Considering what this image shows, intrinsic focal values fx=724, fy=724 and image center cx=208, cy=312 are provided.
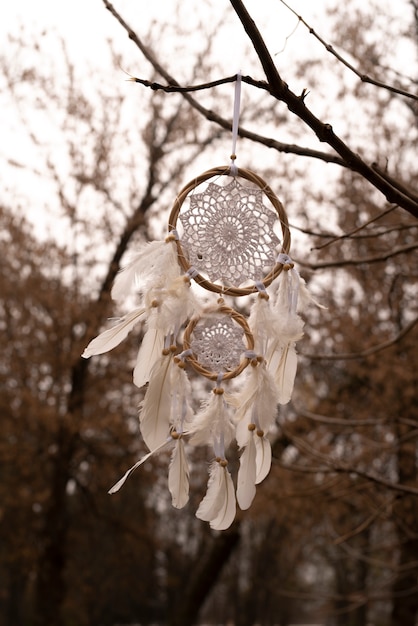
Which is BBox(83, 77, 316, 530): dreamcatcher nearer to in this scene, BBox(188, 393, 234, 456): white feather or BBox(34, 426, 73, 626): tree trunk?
BBox(188, 393, 234, 456): white feather

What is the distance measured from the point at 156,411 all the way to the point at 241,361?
10.2 inches

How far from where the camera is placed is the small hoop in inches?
71.8

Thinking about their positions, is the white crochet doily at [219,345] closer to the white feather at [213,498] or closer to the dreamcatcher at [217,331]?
the dreamcatcher at [217,331]

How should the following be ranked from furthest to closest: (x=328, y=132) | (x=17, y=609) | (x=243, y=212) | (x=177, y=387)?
(x=17, y=609) → (x=243, y=212) → (x=177, y=387) → (x=328, y=132)

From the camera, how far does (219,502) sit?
1.75 m

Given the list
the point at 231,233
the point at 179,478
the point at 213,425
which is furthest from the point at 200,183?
the point at 179,478

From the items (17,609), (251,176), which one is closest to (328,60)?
(251,176)

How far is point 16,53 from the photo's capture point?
8688mm

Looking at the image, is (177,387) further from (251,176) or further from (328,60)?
(328,60)

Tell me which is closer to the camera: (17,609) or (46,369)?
(46,369)

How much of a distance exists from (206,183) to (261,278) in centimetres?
29

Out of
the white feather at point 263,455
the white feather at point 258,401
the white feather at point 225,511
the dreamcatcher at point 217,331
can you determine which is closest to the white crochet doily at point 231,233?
the dreamcatcher at point 217,331

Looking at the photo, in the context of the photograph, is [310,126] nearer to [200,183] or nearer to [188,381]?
[200,183]

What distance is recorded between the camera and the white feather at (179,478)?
5.77 ft
